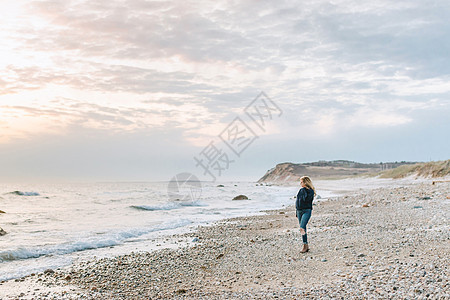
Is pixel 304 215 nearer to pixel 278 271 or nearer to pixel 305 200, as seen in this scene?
pixel 305 200

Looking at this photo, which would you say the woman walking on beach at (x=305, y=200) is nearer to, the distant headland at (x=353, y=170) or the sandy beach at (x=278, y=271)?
the sandy beach at (x=278, y=271)

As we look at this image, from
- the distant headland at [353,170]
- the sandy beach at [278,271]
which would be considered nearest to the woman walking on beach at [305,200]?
the sandy beach at [278,271]

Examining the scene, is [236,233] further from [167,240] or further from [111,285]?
[111,285]

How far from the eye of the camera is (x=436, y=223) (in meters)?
11.1

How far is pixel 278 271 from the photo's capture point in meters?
7.59

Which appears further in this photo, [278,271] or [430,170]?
[430,170]

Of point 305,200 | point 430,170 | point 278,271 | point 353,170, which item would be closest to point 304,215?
point 305,200

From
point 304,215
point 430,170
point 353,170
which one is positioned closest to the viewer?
point 304,215

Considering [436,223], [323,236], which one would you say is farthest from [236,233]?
[436,223]

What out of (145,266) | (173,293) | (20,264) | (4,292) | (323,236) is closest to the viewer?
(173,293)

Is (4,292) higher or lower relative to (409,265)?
lower

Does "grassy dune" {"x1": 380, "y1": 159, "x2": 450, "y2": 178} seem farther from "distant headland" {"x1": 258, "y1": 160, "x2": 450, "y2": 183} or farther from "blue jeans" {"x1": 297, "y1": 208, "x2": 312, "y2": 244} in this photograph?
"blue jeans" {"x1": 297, "y1": 208, "x2": 312, "y2": 244}

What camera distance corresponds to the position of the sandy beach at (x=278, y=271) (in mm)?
6028

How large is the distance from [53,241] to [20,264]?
3265 mm
